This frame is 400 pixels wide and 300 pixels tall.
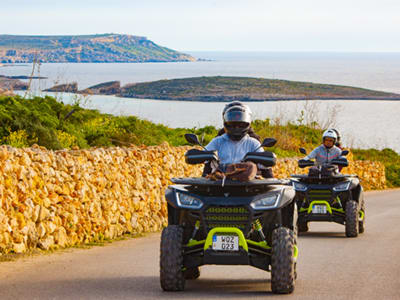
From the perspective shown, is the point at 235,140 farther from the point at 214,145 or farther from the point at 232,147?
the point at 214,145

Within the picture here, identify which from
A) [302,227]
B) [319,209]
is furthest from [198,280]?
[302,227]

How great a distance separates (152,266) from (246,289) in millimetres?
2543

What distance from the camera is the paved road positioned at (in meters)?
9.30

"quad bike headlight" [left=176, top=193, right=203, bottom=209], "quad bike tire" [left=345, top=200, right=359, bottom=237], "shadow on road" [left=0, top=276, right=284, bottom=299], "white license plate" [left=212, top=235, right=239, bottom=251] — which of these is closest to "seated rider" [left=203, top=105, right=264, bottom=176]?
"quad bike headlight" [left=176, top=193, right=203, bottom=209]

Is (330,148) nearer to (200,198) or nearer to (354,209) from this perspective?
(354,209)

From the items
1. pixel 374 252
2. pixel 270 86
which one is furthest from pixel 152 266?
pixel 270 86

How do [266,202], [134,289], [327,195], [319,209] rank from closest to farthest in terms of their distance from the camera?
[266,202]
[134,289]
[319,209]
[327,195]

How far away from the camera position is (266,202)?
30.1ft

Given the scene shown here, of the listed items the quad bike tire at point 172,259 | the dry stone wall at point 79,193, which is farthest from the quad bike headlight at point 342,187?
the quad bike tire at point 172,259

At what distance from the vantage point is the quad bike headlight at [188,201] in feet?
30.2

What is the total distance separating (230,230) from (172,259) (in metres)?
0.72

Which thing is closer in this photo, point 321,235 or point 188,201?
point 188,201

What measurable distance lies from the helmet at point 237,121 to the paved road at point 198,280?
186 cm

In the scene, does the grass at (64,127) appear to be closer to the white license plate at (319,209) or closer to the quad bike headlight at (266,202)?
the white license plate at (319,209)
